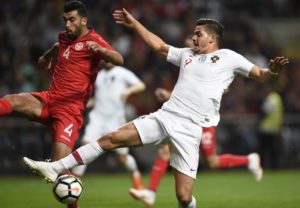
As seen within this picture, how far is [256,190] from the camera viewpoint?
14.0 meters

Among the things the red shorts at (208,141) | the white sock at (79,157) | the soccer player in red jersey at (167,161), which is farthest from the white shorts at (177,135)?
the red shorts at (208,141)

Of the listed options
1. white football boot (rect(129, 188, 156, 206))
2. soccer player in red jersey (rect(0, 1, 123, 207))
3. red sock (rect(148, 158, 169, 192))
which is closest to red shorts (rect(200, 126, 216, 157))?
red sock (rect(148, 158, 169, 192))

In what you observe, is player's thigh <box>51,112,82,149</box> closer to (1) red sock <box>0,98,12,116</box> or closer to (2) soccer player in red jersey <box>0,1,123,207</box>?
(2) soccer player in red jersey <box>0,1,123,207</box>

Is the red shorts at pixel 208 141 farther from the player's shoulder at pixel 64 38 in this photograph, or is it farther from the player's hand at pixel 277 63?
the player's hand at pixel 277 63

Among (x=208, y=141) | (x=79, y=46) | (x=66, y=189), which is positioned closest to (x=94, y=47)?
(x=79, y=46)

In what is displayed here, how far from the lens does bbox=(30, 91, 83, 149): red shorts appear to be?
9.02m

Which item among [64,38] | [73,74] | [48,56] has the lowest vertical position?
[73,74]

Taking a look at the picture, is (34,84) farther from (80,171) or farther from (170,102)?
(170,102)

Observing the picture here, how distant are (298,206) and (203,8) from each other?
36.7 ft

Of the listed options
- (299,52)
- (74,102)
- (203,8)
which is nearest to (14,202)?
(74,102)

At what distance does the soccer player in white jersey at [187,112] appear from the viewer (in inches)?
334

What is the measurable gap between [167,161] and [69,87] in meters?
3.49

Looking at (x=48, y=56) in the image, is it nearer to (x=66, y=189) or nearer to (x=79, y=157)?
(x=79, y=157)

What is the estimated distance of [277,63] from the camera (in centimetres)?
829
